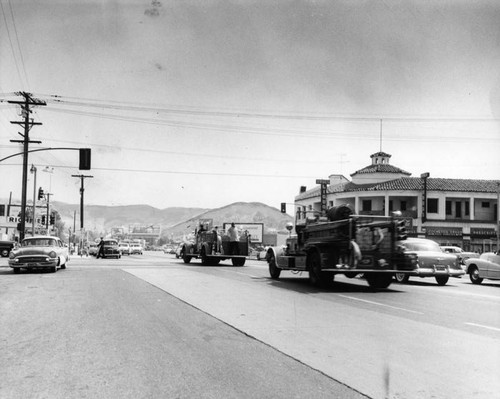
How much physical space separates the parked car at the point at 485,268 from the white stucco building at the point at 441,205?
32.7 m

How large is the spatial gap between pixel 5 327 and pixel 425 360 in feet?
21.5

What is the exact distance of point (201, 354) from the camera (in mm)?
6465

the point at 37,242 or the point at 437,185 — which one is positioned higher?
the point at 437,185

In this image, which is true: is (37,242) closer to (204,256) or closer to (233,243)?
(204,256)

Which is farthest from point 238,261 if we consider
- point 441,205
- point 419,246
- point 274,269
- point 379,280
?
point 441,205

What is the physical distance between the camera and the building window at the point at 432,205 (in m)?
56.3

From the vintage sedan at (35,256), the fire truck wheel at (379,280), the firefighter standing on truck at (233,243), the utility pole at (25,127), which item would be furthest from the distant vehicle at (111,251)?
the fire truck wheel at (379,280)

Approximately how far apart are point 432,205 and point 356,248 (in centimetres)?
4588

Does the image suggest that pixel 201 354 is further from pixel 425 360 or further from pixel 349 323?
pixel 349 323

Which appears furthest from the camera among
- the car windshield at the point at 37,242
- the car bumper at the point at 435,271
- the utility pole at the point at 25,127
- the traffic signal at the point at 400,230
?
the utility pole at the point at 25,127

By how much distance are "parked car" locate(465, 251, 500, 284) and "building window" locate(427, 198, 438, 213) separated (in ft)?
122

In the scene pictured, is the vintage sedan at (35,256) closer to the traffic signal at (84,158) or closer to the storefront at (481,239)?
the traffic signal at (84,158)

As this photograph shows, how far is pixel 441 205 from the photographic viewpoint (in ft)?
184

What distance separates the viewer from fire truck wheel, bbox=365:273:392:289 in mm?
15797
